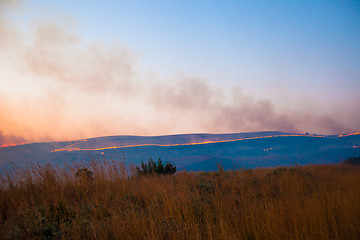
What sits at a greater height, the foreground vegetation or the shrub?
the foreground vegetation

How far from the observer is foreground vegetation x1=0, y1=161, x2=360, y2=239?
3.13 meters

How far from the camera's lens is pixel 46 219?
367 cm

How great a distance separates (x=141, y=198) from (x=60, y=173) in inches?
118

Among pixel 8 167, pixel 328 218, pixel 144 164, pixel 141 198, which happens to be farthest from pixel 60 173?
pixel 328 218

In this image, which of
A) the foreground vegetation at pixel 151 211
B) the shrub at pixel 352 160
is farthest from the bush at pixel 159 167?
the shrub at pixel 352 160

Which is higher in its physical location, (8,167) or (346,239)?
(8,167)

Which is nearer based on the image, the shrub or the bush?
the bush

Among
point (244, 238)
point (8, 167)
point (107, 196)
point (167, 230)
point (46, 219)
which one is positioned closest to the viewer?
point (244, 238)

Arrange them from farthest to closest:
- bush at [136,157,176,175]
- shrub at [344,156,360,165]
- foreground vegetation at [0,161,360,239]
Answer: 1. shrub at [344,156,360,165]
2. bush at [136,157,176,175]
3. foreground vegetation at [0,161,360,239]

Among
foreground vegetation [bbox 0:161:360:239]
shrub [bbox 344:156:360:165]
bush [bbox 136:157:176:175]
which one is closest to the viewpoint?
foreground vegetation [bbox 0:161:360:239]

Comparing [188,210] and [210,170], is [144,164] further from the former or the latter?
[188,210]

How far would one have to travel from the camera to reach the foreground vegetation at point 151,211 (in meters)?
3.13

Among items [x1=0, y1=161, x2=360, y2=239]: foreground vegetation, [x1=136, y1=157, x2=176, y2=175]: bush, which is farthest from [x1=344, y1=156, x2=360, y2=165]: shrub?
[x1=136, y1=157, x2=176, y2=175]: bush

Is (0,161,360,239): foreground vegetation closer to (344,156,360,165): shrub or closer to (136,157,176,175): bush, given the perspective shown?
(136,157,176,175): bush
